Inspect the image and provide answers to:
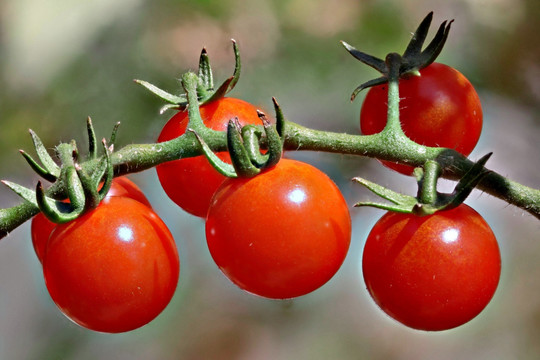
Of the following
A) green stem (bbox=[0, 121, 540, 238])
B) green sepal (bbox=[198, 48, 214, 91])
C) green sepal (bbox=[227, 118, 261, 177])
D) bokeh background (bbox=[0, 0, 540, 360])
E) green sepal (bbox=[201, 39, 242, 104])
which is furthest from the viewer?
bokeh background (bbox=[0, 0, 540, 360])

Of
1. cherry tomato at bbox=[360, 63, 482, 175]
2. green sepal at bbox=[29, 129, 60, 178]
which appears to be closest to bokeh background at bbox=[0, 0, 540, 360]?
cherry tomato at bbox=[360, 63, 482, 175]

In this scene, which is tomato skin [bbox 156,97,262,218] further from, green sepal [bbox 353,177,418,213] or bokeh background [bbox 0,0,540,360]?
bokeh background [bbox 0,0,540,360]

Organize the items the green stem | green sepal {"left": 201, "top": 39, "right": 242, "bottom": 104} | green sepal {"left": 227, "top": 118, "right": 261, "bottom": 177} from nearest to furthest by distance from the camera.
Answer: green sepal {"left": 227, "top": 118, "right": 261, "bottom": 177} < the green stem < green sepal {"left": 201, "top": 39, "right": 242, "bottom": 104}

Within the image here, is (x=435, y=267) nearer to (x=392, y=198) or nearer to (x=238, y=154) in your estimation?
(x=392, y=198)

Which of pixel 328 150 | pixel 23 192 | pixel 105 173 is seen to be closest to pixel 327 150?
pixel 328 150

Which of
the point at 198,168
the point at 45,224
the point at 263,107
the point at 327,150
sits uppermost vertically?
the point at 327,150
